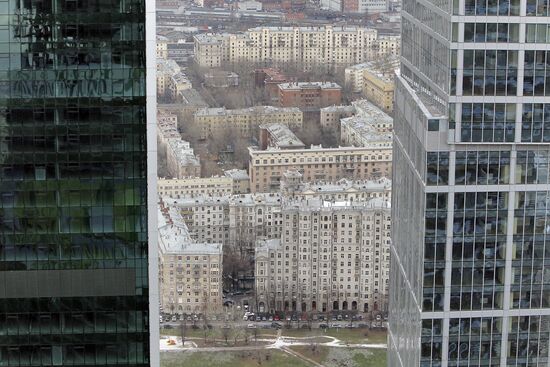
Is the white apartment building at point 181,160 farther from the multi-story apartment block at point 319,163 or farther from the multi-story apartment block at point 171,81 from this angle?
the multi-story apartment block at point 171,81

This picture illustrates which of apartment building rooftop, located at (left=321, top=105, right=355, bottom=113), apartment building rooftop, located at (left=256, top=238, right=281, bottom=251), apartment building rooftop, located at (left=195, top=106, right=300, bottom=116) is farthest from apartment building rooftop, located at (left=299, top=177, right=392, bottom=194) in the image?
apartment building rooftop, located at (left=321, top=105, right=355, bottom=113)

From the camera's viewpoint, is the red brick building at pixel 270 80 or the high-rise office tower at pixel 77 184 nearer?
the high-rise office tower at pixel 77 184

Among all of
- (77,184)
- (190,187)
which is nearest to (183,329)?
(190,187)

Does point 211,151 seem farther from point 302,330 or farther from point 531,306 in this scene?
point 531,306

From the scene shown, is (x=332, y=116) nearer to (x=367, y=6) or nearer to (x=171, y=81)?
(x=171, y=81)

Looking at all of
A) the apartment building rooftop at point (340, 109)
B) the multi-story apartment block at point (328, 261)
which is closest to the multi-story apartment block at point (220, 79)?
the apartment building rooftop at point (340, 109)

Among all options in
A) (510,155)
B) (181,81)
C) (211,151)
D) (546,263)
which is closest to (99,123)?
(510,155)
